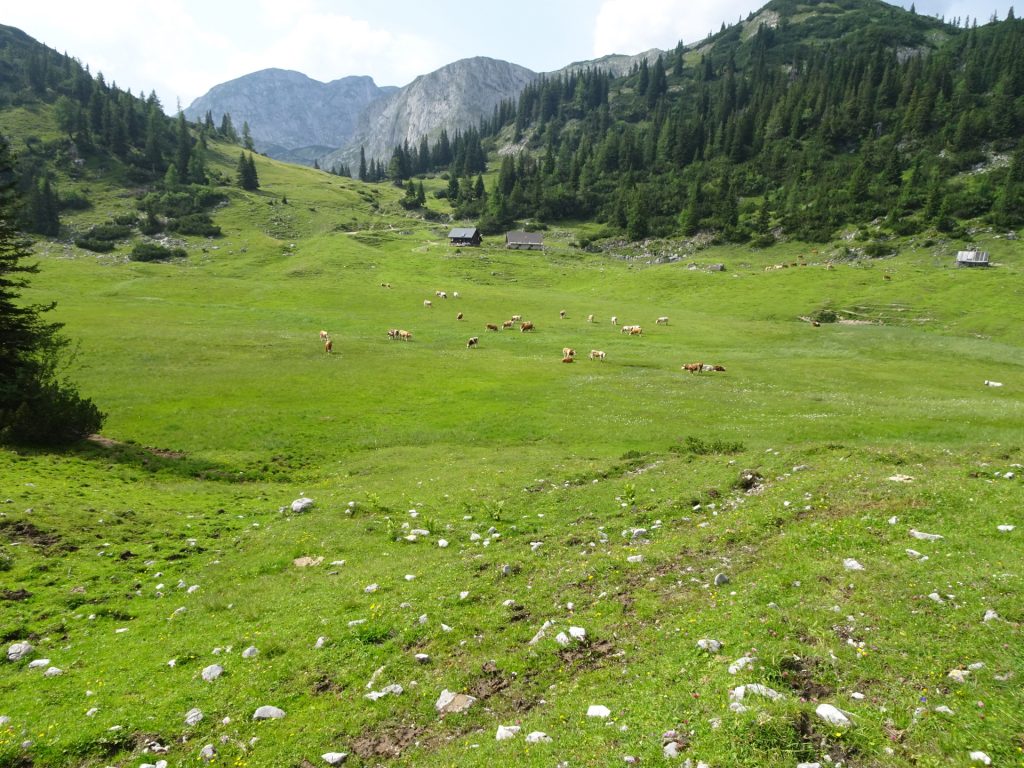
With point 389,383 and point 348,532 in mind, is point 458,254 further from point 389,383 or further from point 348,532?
point 348,532

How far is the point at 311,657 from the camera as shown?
11977mm

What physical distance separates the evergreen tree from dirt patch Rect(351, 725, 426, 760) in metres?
28.5

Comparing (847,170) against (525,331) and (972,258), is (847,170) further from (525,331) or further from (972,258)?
(525,331)

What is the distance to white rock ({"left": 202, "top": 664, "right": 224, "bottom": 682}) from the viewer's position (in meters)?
11.4

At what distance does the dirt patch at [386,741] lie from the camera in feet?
29.9

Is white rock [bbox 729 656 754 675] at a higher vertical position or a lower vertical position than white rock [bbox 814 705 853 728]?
lower

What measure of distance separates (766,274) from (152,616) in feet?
373

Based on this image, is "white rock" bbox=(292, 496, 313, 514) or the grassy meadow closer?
the grassy meadow

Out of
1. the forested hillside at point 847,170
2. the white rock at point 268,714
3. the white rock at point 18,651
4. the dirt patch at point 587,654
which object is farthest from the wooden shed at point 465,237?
the white rock at point 268,714

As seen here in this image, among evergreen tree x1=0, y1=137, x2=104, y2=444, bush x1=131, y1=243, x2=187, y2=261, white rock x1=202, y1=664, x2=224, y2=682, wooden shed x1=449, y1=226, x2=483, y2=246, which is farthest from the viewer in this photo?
wooden shed x1=449, y1=226, x2=483, y2=246

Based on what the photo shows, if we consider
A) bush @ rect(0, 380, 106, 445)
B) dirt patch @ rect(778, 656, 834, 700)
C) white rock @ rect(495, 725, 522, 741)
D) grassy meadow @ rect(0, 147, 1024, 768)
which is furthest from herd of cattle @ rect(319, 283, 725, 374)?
white rock @ rect(495, 725, 522, 741)

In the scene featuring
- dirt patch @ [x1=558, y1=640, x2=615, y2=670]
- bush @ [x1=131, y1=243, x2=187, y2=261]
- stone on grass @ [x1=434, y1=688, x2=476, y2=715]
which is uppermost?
bush @ [x1=131, y1=243, x2=187, y2=261]

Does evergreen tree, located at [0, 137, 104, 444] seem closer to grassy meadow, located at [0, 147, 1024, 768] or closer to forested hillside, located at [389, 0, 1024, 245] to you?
grassy meadow, located at [0, 147, 1024, 768]

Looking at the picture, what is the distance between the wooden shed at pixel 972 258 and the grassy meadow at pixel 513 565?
2633 inches
